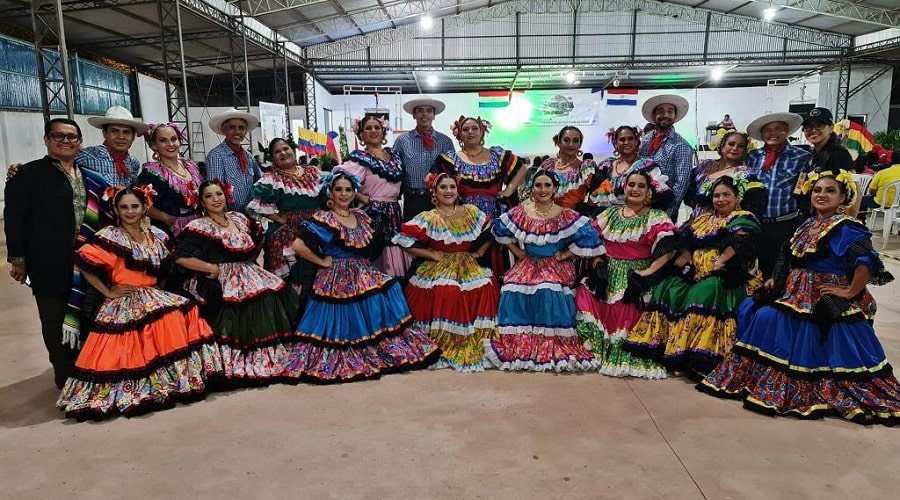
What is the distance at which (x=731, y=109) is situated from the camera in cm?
1778

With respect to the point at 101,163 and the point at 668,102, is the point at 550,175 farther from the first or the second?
the point at 101,163

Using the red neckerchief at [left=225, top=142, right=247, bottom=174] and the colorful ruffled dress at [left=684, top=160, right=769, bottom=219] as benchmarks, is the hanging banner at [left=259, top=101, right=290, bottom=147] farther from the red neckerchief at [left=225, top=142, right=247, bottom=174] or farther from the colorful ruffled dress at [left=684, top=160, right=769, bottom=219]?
the colorful ruffled dress at [left=684, top=160, right=769, bottom=219]

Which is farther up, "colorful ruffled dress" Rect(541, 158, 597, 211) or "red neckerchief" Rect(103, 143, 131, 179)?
"red neckerchief" Rect(103, 143, 131, 179)

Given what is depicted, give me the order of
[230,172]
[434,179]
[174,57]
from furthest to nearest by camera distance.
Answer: [174,57] → [230,172] → [434,179]

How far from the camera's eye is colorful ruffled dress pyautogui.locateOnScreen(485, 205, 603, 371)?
3602mm

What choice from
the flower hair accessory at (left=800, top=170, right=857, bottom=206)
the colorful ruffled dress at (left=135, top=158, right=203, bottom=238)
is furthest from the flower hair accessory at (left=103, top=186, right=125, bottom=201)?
the flower hair accessory at (left=800, top=170, right=857, bottom=206)

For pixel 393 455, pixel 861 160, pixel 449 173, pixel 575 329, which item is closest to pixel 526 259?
pixel 575 329

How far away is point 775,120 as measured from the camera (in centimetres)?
361

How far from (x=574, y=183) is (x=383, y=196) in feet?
4.71

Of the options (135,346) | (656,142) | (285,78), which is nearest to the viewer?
(135,346)

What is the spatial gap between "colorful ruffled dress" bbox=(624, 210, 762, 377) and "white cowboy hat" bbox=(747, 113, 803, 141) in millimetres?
738

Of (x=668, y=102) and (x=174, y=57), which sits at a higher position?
(x=174, y=57)

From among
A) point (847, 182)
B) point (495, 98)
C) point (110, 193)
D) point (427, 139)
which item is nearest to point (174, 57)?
point (495, 98)

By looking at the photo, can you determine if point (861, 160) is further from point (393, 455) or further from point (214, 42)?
point (214, 42)
